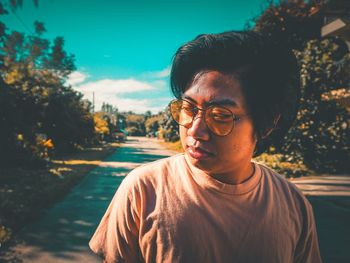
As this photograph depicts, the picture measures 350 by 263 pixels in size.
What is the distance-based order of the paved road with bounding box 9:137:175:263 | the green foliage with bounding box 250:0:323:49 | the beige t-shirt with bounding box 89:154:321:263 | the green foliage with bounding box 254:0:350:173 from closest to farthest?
the beige t-shirt with bounding box 89:154:321:263
the paved road with bounding box 9:137:175:263
the green foliage with bounding box 254:0:350:173
the green foliage with bounding box 250:0:323:49

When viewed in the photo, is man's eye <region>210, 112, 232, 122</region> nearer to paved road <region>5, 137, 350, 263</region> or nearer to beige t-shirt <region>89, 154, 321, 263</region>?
beige t-shirt <region>89, 154, 321, 263</region>

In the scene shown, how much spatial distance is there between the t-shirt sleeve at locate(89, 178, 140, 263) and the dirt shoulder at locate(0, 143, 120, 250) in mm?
4498

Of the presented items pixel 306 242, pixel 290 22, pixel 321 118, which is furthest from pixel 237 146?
pixel 290 22

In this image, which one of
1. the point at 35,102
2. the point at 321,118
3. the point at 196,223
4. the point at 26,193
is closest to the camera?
the point at 196,223

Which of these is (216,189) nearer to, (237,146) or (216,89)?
(237,146)

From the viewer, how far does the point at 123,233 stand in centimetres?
114

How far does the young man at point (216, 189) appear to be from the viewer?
111cm

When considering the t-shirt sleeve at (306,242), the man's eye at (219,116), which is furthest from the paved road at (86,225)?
the man's eye at (219,116)

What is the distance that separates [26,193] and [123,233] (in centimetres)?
824

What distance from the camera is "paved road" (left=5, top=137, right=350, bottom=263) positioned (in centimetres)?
436

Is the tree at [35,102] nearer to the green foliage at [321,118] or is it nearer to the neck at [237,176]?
the neck at [237,176]

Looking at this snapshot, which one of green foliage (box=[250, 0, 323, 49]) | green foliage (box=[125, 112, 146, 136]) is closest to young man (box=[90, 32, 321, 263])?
green foliage (box=[250, 0, 323, 49])

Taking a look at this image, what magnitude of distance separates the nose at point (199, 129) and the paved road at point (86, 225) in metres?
3.88

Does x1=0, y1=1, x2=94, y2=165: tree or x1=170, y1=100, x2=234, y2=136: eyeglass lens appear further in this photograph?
x1=0, y1=1, x2=94, y2=165: tree
